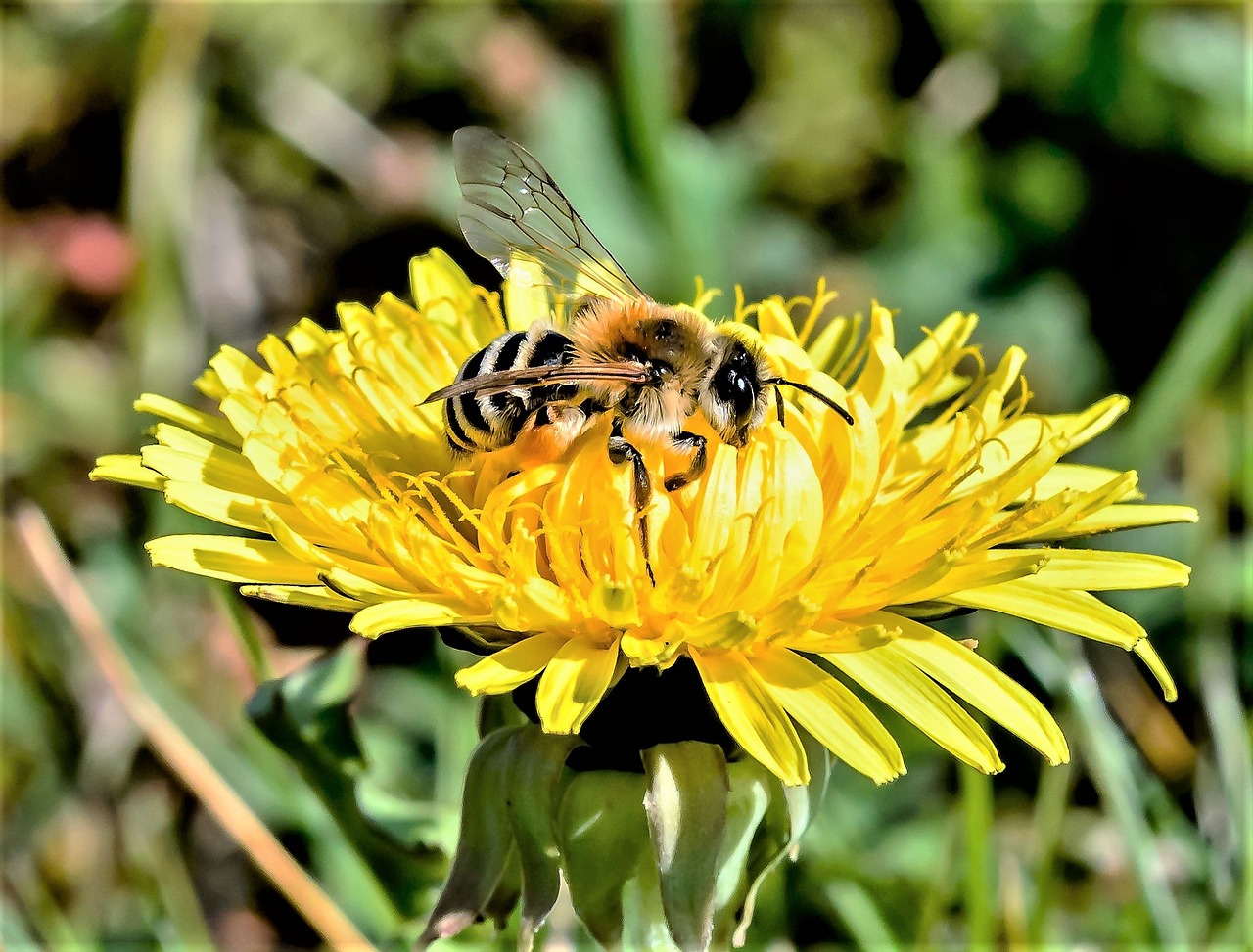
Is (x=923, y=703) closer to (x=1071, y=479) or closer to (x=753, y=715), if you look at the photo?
(x=753, y=715)

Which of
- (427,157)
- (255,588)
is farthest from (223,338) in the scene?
(255,588)

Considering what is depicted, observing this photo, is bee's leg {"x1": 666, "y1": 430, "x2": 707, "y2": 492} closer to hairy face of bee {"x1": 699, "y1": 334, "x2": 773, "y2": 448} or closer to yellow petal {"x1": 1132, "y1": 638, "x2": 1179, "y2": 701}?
hairy face of bee {"x1": 699, "y1": 334, "x2": 773, "y2": 448}

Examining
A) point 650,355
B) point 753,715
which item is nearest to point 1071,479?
point 650,355

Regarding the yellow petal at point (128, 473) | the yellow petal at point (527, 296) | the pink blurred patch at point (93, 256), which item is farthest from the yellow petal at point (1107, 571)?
the pink blurred patch at point (93, 256)

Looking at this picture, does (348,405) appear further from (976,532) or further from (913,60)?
(913,60)

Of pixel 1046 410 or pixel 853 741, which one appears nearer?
pixel 853 741

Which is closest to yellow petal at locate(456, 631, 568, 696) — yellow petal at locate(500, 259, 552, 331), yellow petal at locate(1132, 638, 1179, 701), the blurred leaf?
the blurred leaf

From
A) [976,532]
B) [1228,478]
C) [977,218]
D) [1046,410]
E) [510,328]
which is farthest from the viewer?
[977,218]
